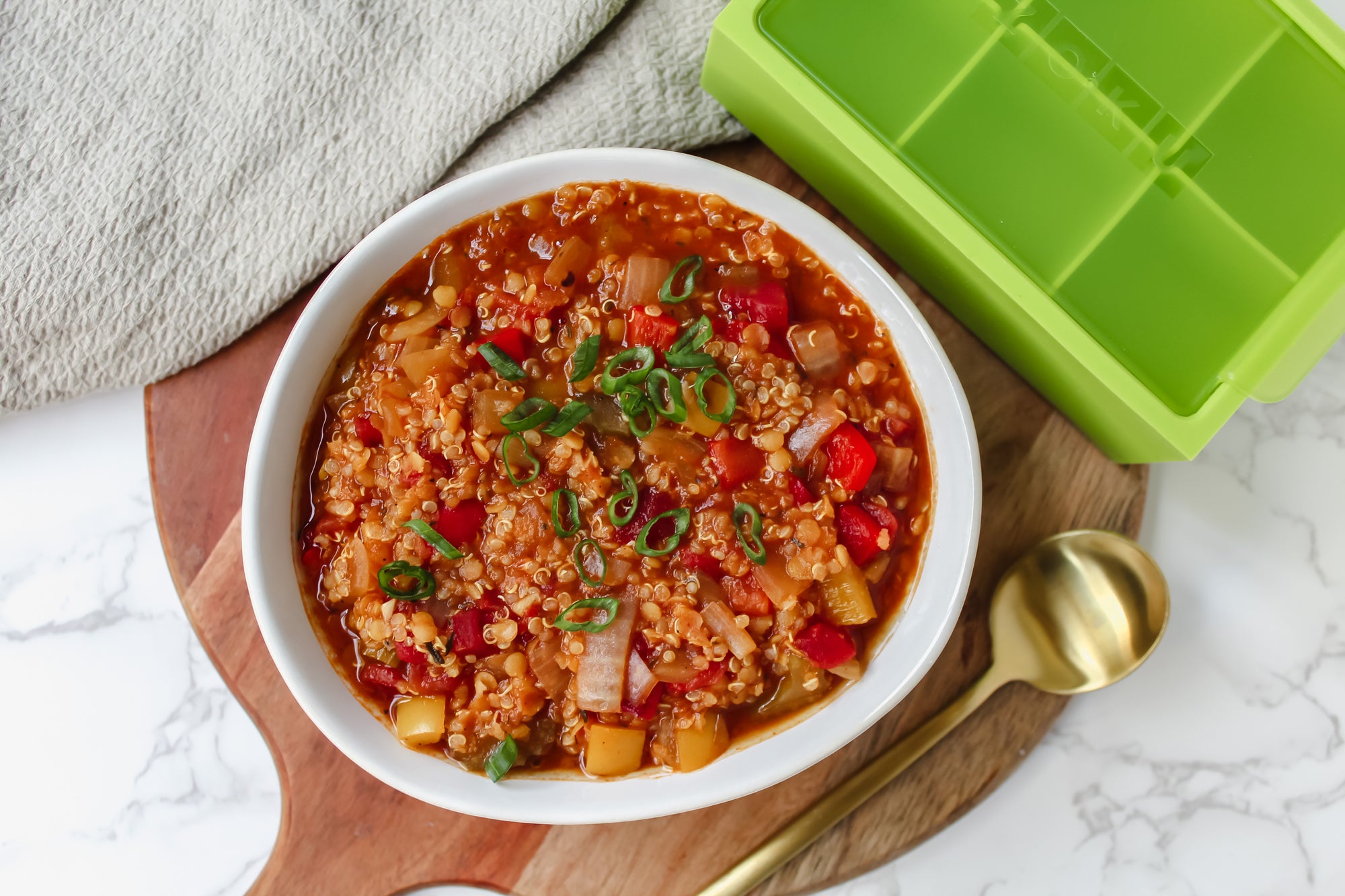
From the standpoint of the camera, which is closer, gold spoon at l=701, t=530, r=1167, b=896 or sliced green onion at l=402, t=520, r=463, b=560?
sliced green onion at l=402, t=520, r=463, b=560

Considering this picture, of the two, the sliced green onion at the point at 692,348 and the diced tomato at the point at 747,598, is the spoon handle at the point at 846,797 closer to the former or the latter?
the diced tomato at the point at 747,598

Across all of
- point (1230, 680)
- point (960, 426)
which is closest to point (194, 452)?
point (960, 426)

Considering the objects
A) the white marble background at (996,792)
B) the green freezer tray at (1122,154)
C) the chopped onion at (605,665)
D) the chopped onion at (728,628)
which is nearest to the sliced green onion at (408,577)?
the chopped onion at (605,665)

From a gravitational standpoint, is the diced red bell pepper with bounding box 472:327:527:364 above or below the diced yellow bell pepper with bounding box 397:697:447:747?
above

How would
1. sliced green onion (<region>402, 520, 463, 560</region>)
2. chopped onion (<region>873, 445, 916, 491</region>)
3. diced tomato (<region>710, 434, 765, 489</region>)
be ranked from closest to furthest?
sliced green onion (<region>402, 520, 463, 560</region>)
diced tomato (<region>710, 434, 765, 489</region>)
chopped onion (<region>873, 445, 916, 491</region>)

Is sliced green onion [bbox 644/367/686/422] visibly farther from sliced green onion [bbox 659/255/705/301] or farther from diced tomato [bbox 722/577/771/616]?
diced tomato [bbox 722/577/771/616]

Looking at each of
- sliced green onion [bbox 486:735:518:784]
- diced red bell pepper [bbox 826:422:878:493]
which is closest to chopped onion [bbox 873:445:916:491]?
diced red bell pepper [bbox 826:422:878:493]

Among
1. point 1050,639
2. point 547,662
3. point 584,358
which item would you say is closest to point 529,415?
point 584,358
